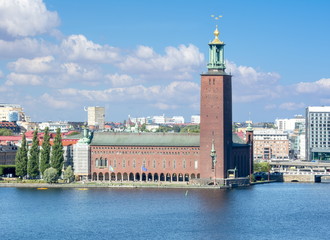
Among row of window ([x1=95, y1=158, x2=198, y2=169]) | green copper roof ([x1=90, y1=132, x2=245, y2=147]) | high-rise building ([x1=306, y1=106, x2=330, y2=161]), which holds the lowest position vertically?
row of window ([x1=95, y1=158, x2=198, y2=169])

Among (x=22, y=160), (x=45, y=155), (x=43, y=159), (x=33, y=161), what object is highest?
(x=45, y=155)

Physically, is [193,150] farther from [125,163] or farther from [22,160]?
[22,160]

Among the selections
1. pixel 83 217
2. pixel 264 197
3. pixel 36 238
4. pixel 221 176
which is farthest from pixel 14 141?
pixel 36 238

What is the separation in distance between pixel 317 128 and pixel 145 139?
2995 inches

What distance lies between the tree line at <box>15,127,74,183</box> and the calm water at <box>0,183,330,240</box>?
7.07m

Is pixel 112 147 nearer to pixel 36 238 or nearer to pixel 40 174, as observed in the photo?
pixel 40 174

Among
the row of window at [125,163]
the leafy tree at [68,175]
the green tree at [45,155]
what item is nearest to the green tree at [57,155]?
the green tree at [45,155]

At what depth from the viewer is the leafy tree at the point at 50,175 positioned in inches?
4838

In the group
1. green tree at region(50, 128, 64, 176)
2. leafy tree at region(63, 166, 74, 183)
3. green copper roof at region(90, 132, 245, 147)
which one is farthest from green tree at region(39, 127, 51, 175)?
green copper roof at region(90, 132, 245, 147)

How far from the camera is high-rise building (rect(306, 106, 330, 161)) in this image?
19625cm

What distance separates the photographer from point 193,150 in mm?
125312

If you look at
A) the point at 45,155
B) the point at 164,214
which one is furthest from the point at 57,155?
the point at 164,214

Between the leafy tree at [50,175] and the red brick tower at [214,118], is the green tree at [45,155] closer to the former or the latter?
the leafy tree at [50,175]

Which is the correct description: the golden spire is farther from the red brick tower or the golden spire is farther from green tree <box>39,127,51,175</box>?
green tree <box>39,127,51,175</box>
